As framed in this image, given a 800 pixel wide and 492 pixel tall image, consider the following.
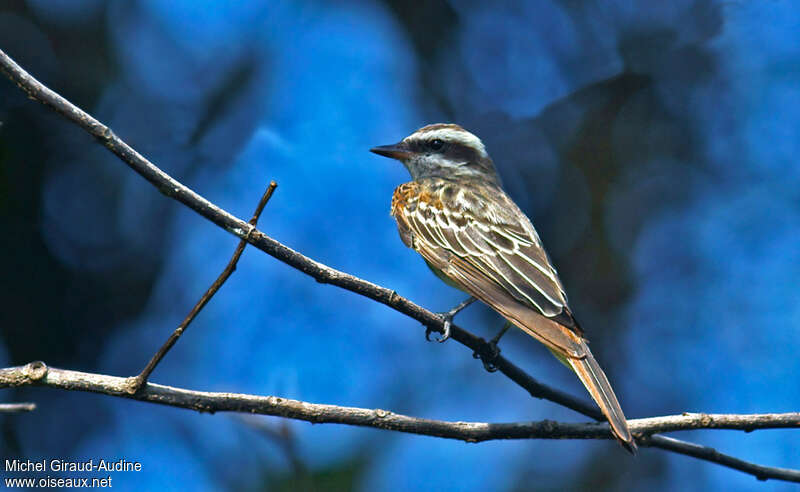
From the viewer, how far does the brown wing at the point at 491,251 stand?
433 centimetres

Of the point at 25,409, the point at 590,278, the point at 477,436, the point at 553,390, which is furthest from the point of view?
the point at 590,278

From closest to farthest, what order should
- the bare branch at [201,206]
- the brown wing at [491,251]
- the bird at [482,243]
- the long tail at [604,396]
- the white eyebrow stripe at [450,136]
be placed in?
1. the bare branch at [201,206]
2. the long tail at [604,396]
3. the bird at [482,243]
4. the brown wing at [491,251]
5. the white eyebrow stripe at [450,136]

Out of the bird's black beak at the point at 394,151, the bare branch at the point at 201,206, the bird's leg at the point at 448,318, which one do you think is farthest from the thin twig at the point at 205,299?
the bird's black beak at the point at 394,151

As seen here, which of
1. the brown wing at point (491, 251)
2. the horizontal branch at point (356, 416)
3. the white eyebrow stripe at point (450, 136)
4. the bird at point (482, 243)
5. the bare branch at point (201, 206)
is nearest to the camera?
the bare branch at point (201, 206)

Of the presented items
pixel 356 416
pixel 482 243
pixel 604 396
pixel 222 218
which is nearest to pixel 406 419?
pixel 356 416

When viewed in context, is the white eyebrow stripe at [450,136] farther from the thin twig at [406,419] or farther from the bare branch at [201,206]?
the thin twig at [406,419]

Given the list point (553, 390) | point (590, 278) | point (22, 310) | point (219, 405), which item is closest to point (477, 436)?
point (553, 390)

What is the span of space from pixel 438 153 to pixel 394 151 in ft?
1.24

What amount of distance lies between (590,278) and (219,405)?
5.41 m

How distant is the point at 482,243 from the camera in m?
5.21

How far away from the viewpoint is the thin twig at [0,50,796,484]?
8.90ft

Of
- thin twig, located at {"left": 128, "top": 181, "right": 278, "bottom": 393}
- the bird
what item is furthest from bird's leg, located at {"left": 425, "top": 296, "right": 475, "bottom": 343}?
thin twig, located at {"left": 128, "top": 181, "right": 278, "bottom": 393}

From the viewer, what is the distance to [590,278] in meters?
7.88

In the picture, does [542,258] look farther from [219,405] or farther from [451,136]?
[219,405]
